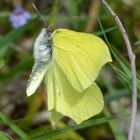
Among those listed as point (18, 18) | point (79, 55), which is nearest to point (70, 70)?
point (79, 55)

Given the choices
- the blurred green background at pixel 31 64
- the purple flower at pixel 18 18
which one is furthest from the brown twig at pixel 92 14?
the purple flower at pixel 18 18

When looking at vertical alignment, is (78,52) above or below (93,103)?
above

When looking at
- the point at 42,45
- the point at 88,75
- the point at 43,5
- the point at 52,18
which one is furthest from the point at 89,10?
the point at 88,75

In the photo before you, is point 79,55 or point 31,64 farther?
point 31,64

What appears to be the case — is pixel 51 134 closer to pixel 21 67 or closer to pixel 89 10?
pixel 21 67

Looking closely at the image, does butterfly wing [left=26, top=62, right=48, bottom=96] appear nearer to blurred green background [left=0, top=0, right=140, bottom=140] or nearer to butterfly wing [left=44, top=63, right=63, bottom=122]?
butterfly wing [left=44, top=63, right=63, bottom=122]

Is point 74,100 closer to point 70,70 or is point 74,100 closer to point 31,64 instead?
point 70,70

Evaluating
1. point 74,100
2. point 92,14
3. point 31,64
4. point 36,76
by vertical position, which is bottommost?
point 92,14
